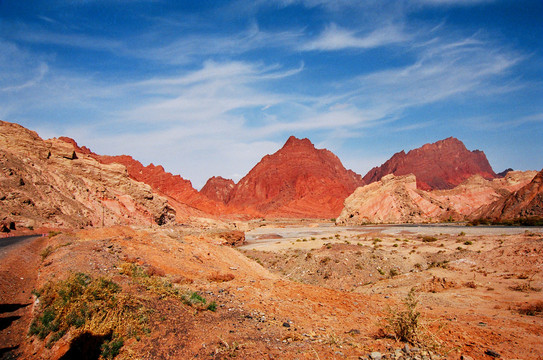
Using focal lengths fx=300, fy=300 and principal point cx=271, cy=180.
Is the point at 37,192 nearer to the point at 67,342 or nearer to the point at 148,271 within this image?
the point at 148,271

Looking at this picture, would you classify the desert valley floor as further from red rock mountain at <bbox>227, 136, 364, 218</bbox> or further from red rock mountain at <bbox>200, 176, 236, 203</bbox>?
red rock mountain at <bbox>200, 176, 236, 203</bbox>

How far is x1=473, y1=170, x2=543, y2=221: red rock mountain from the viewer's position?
1592 inches

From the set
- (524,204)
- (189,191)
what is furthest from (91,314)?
(189,191)

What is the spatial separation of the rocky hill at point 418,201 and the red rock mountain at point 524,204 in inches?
533

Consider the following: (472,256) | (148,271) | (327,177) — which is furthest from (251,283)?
(327,177)

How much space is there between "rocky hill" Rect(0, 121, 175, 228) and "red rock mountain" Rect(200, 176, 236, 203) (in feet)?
383

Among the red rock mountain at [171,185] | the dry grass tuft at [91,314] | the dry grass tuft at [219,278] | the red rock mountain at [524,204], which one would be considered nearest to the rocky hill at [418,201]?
the red rock mountain at [524,204]

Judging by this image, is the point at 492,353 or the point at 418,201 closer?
the point at 492,353

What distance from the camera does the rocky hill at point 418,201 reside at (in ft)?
207

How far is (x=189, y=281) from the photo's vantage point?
32.8 feet

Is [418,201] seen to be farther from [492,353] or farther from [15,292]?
[15,292]

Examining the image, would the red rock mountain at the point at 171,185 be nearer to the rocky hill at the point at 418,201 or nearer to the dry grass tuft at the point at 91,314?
the rocky hill at the point at 418,201

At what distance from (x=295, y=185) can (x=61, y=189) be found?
107685 mm

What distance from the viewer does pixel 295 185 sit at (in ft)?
444
